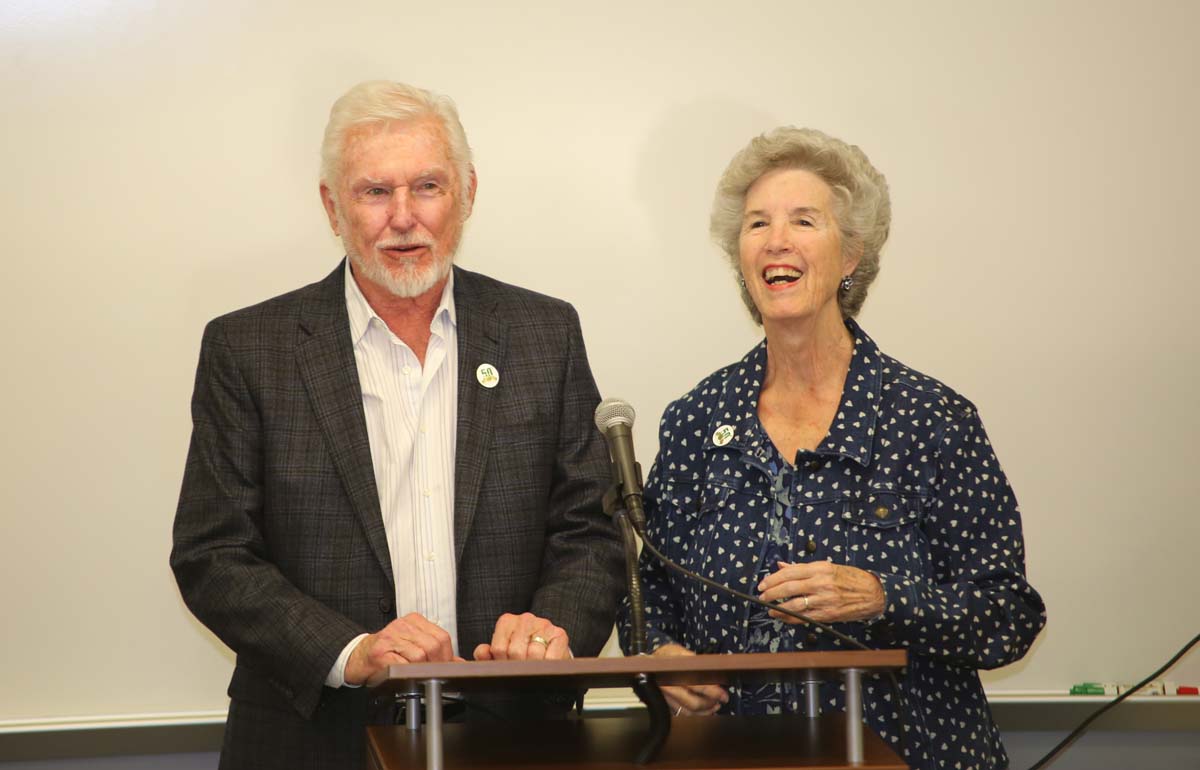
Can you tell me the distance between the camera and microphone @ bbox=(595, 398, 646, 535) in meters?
2.17

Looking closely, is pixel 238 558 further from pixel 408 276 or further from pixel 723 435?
pixel 723 435

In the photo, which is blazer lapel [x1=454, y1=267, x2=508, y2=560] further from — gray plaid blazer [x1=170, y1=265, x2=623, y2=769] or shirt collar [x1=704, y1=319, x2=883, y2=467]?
A: shirt collar [x1=704, y1=319, x2=883, y2=467]

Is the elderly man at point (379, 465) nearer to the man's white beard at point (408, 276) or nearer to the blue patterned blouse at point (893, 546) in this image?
the man's white beard at point (408, 276)

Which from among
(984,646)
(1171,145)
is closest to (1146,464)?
(1171,145)

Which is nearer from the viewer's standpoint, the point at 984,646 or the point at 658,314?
the point at 984,646

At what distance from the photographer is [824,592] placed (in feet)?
8.03

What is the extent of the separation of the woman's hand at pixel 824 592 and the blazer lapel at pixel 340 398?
785 mm

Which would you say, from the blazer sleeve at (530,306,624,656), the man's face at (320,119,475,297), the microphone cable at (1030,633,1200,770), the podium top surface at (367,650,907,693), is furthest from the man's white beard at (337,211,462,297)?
the microphone cable at (1030,633,1200,770)

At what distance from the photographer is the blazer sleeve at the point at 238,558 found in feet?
8.25

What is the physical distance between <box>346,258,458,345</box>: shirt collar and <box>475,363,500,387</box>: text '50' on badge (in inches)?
5.1

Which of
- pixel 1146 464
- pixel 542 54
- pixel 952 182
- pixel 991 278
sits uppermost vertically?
pixel 542 54

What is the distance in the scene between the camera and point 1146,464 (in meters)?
3.78

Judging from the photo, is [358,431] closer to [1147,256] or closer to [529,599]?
[529,599]

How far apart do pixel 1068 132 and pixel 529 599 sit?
7.22ft
